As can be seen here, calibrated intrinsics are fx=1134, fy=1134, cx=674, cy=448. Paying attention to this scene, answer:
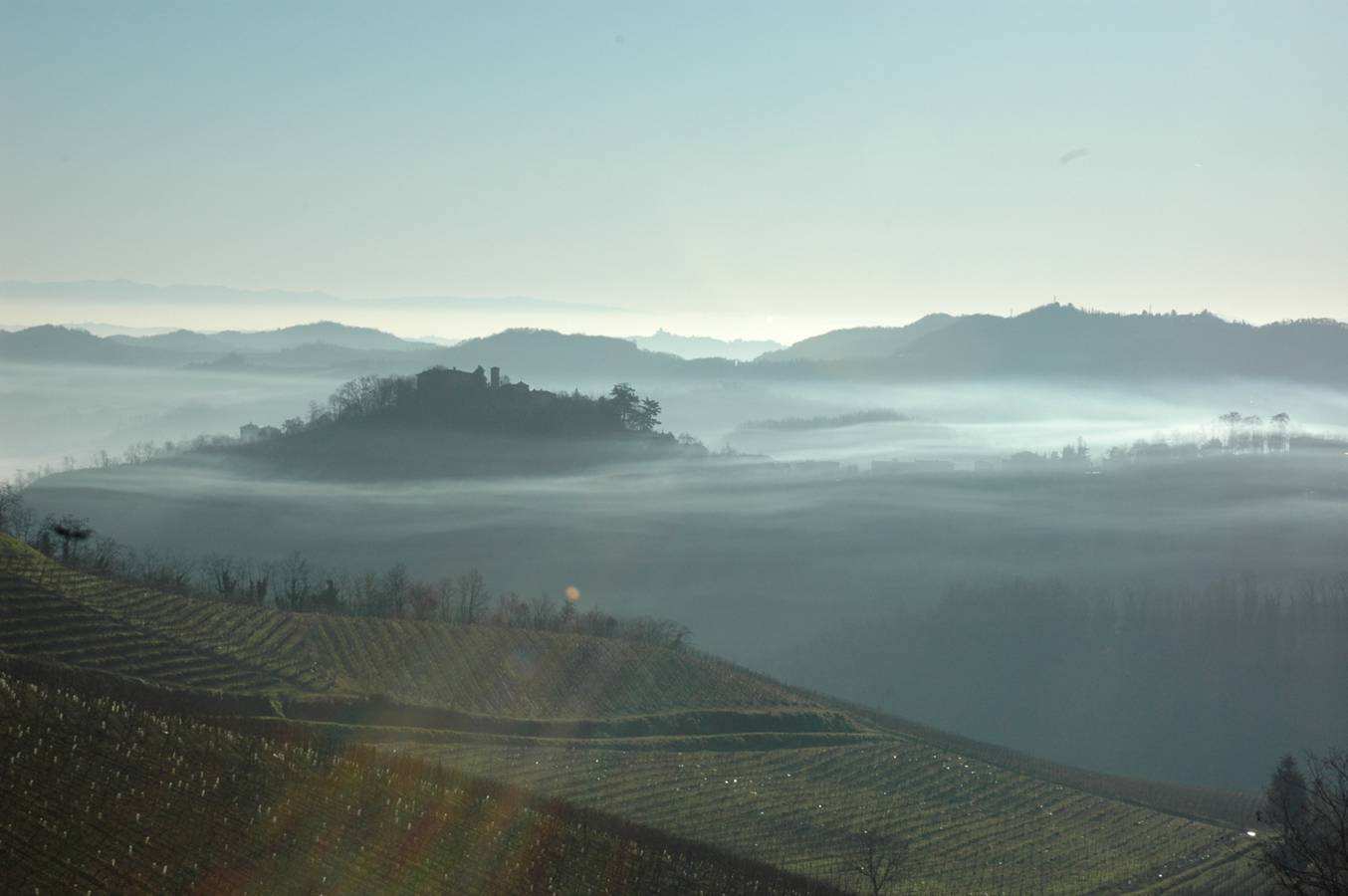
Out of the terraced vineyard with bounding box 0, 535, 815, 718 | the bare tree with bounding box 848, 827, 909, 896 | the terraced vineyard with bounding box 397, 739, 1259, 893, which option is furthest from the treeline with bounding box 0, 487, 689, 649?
the bare tree with bounding box 848, 827, 909, 896

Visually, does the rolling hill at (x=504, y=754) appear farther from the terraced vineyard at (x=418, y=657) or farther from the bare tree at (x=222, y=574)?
the bare tree at (x=222, y=574)

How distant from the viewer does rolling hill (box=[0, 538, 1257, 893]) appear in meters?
38.2

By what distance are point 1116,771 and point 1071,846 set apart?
104 metres

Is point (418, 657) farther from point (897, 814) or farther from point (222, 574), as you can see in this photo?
point (222, 574)

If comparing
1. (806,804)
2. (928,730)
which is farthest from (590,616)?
(806,804)

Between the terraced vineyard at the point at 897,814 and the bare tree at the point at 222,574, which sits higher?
the bare tree at the point at 222,574

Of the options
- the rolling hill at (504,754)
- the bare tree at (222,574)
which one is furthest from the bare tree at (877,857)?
the bare tree at (222,574)

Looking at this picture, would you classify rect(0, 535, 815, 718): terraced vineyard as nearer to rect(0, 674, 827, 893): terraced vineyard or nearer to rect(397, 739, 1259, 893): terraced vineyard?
rect(397, 739, 1259, 893): terraced vineyard

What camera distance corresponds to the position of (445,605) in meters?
112

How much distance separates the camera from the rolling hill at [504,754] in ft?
125

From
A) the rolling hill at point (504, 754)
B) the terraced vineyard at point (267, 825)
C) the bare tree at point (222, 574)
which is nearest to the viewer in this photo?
Answer: the terraced vineyard at point (267, 825)

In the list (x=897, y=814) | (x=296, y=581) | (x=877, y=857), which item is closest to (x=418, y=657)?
(x=897, y=814)

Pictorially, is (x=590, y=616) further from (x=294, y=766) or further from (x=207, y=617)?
(x=294, y=766)

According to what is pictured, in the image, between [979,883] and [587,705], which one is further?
[587,705]
